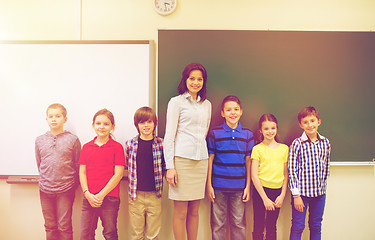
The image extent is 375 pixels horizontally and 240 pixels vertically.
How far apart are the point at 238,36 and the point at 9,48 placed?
7.51ft

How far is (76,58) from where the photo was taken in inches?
82.3

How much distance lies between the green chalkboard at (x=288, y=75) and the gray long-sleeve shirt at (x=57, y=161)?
841mm

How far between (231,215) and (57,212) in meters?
1.57

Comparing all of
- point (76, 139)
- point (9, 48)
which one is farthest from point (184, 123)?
point (9, 48)

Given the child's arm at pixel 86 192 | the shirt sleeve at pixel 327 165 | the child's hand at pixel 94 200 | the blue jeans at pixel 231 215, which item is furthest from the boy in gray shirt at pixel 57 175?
the shirt sleeve at pixel 327 165

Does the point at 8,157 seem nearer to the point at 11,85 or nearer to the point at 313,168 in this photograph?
the point at 11,85

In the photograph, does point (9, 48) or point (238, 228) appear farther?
point (9, 48)

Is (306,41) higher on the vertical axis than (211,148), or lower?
higher

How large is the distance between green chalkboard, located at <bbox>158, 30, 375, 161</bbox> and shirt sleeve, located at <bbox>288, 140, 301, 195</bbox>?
0.64 feet

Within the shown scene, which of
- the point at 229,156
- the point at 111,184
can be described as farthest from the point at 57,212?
the point at 229,156

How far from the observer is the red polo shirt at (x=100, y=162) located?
1.79 m

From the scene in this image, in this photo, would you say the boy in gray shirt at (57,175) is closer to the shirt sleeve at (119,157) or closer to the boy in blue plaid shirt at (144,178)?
the shirt sleeve at (119,157)

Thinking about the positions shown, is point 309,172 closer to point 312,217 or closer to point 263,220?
point 312,217

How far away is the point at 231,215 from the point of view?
1881 mm
